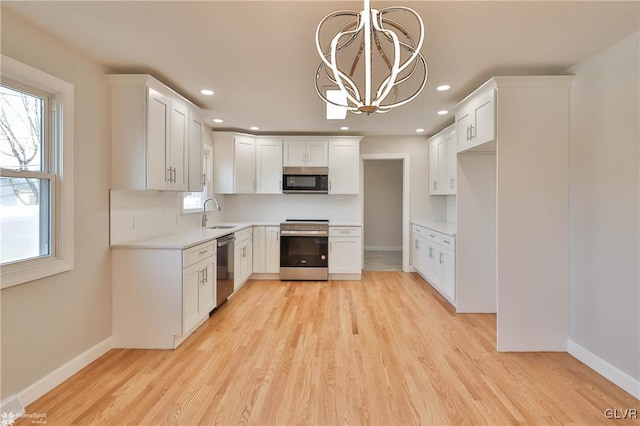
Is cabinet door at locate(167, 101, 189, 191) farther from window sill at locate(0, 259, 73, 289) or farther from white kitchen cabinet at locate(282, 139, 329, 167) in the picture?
white kitchen cabinet at locate(282, 139, 329, 167)

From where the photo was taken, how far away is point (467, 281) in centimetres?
357

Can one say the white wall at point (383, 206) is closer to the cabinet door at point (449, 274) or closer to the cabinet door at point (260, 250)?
the cabinet door at point (260, 250)

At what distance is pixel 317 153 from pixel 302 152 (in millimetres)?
254

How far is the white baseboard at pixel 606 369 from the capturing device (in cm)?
208

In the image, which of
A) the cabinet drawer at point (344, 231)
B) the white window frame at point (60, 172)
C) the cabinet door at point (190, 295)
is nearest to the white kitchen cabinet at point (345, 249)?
the cabinet drawer at point (344, 231)

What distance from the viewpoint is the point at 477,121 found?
9.95 ft

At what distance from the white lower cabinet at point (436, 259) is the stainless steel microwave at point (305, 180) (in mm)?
1747

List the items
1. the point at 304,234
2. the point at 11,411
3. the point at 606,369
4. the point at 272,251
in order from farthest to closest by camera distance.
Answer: the point at 272,251 < the point at 304,234 < the point at 606,369 < the point at 11,411

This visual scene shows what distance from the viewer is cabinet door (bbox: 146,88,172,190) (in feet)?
8.95

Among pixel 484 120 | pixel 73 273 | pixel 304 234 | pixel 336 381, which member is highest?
pixel 484 120

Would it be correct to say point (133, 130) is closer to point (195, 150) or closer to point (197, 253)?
point (195, 150)

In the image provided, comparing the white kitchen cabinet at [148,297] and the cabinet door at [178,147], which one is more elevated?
the cabinet door at [178,147]

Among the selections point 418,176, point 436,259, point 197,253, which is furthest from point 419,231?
point 197,253

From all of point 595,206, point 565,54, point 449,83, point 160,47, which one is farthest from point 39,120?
point 595,206
